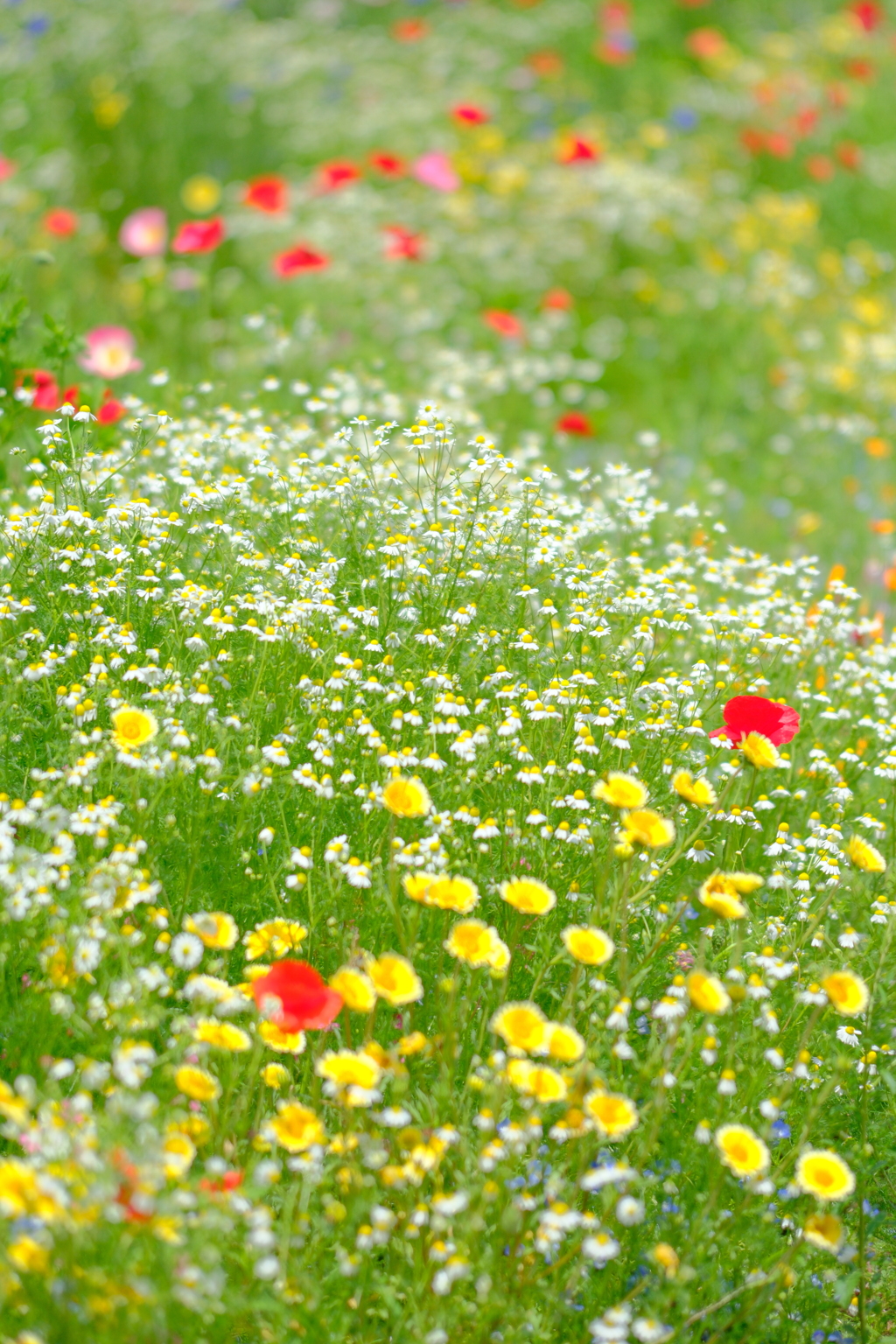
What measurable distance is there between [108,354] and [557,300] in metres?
2.46

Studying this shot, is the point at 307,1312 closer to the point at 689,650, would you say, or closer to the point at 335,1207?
the point at 335,1207

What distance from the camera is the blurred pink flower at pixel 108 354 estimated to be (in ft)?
13.6

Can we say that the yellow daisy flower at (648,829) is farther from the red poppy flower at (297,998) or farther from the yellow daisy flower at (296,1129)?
the yellow daisy flower at (296,1129)

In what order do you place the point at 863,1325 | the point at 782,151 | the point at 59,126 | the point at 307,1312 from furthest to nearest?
the point at 782,151 → the point at 59,126 → the point at 863,1325 → the point at 307,1312

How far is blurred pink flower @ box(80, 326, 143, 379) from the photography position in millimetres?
4137

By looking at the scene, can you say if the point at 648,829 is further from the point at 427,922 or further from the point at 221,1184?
the point at 221,1184

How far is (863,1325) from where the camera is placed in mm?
2092

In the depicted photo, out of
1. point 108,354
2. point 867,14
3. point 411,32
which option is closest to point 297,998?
point 108,354

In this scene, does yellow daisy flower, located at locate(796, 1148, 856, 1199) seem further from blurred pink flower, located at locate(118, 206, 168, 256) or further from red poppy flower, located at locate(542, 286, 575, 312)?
blurred pink flower, located at locate(118, 206, 168, 256)

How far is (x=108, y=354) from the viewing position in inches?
169

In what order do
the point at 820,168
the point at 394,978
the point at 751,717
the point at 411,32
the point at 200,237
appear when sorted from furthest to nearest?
1. the point at 411,32
2. the point at 820,168
3. the point at 200,237
4. the point at 751,717
5. the point at 394,978

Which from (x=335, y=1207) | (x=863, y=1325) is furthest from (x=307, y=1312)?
(x=863, y=1325)

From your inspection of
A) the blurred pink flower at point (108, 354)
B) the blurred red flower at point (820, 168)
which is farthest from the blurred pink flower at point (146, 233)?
the blurred red flower at point (820, 168)

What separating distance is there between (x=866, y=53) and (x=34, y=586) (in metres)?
9.91
